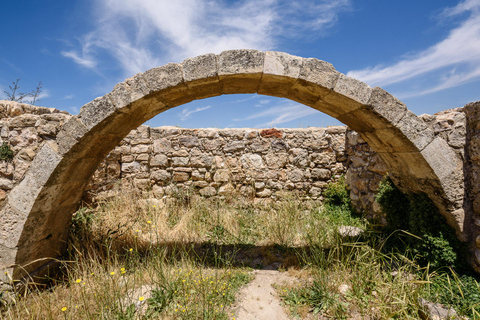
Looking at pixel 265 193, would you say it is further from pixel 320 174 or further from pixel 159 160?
pixel 159 160

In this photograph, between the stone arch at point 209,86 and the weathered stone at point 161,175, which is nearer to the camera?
the stone arch at point 209,86

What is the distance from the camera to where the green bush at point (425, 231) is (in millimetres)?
2979

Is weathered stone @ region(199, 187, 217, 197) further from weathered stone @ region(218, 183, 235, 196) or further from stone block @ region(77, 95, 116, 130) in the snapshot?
stone block @ region(77, 95, 116, 130)

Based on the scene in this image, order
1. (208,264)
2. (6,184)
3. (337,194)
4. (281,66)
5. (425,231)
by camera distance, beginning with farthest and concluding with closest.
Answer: (337,194) < (208,264) < (425,231) < (6,184) < (281,66)

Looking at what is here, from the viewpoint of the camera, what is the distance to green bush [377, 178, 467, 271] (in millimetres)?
2979

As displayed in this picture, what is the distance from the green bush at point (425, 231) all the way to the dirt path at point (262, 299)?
1.68 meters

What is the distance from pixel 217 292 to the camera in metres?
2.85

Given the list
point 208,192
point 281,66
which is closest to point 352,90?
point 281,66

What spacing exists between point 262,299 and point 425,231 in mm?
2227

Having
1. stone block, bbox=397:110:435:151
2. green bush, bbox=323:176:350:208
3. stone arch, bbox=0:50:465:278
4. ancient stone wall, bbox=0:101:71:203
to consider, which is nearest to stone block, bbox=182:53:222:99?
stone arch, bbox=0:50:465:278

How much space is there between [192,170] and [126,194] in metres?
1.55

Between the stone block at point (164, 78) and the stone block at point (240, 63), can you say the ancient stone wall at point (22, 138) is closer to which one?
the stone block at point (164, 78)

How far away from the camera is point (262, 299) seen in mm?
2992

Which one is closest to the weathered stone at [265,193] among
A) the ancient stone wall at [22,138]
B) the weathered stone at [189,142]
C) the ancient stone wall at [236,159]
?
the ancient stone wall at [236,159]
